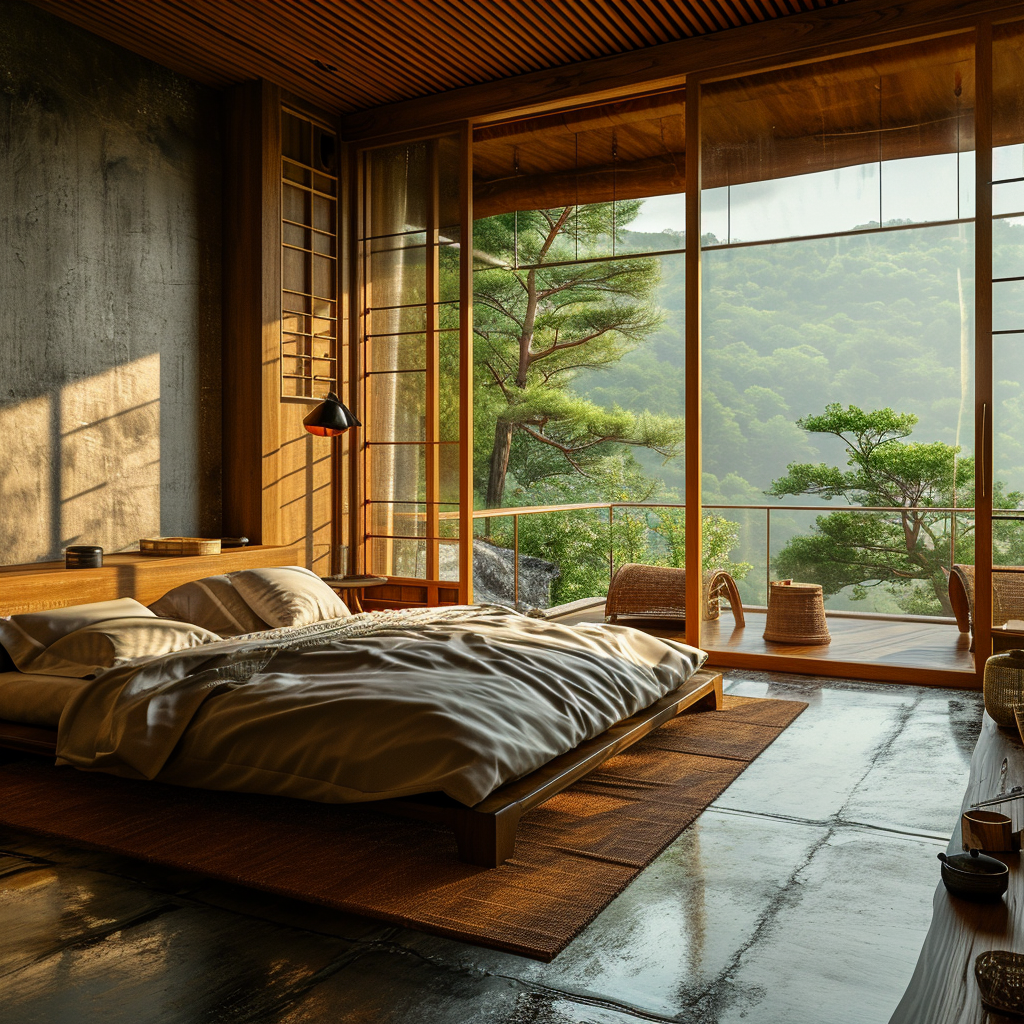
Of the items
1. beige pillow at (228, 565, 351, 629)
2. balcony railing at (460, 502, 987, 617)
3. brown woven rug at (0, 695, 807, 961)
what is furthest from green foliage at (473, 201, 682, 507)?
brown woven rug at (0, 695, 807, 961)

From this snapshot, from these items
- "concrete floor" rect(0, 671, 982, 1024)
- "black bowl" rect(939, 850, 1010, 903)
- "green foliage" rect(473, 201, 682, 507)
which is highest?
"green foliage" rect(473, 201, 682, 507)

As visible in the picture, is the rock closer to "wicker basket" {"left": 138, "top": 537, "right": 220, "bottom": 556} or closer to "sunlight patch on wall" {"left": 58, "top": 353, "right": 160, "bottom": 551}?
"wicker basket" {"left": 138, "top": 537, "right": 220, "bottom": 556}

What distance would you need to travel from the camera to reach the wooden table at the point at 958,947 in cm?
119

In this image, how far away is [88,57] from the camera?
496 centimetres

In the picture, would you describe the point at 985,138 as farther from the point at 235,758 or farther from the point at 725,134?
the point at 235,758

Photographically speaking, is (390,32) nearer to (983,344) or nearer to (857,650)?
(983,344)

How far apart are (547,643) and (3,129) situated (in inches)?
136

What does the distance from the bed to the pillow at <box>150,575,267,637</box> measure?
398 mm

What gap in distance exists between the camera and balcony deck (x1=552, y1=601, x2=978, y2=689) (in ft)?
16.5

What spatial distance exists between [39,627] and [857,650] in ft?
14.4

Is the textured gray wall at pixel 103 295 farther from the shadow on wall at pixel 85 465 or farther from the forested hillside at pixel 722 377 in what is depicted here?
the forested hillside at pixel 722 377

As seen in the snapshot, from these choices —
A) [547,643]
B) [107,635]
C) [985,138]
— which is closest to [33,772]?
[107,635]

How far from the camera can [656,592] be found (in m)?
6.34

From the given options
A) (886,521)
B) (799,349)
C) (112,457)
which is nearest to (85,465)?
(112,457)
